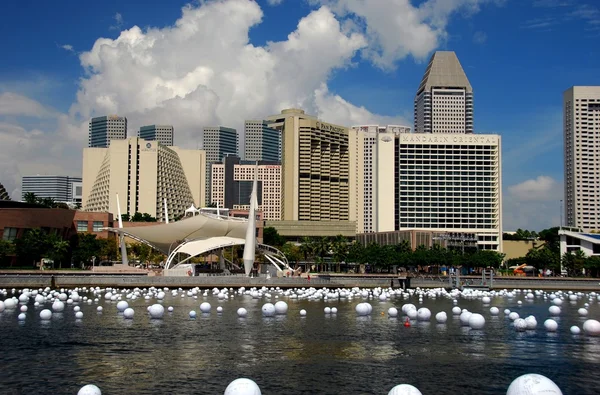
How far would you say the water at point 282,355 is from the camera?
27422mm

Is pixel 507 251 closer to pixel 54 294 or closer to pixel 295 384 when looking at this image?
pixel 54 294

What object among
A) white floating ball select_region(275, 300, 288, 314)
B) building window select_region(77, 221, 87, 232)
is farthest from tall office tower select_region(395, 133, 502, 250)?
white floating ball select_region(275, 300, 288, 314)

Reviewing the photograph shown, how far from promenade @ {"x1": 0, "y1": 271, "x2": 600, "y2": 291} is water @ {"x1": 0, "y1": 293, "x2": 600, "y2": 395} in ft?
104

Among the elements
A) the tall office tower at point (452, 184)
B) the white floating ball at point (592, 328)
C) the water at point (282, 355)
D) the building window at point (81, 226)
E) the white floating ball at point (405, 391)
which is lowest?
the water at point (282, 355)

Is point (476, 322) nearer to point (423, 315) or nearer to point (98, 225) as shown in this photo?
point (423, 315)

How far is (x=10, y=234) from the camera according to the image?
108 metres

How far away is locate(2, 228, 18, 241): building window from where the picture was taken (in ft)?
352

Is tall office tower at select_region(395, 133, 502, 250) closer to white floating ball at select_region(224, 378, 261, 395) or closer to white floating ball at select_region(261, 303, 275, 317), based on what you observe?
white floating ball at select_region(261, 303, 275, 317)

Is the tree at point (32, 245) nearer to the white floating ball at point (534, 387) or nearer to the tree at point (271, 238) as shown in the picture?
the tree at point (271, 238)

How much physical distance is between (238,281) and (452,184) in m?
117

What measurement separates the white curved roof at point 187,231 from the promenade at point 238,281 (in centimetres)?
1313

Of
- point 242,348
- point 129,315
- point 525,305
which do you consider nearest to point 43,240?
point 129,315

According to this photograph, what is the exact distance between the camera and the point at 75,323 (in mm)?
44875

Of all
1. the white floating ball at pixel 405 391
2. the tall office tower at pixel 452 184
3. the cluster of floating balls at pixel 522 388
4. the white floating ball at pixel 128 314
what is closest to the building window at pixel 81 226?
the tall office tower at pixel 452 184
